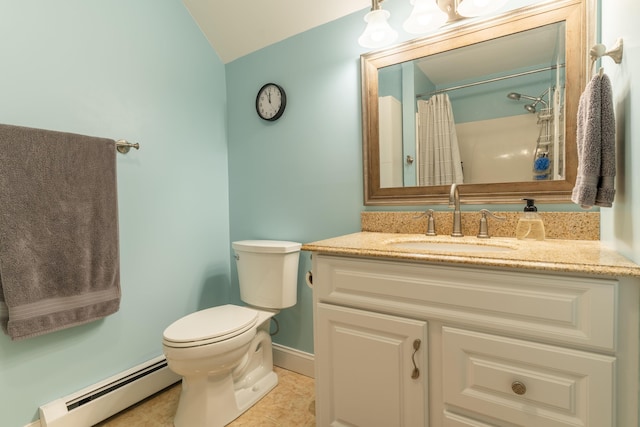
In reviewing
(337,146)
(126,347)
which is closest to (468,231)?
(337,146)

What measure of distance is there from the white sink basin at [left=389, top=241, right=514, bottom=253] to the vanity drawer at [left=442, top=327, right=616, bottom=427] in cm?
37

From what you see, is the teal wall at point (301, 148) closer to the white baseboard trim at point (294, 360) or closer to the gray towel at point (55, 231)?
the white baseboard trim at point (294, 360)

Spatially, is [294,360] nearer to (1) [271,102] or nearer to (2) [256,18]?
(1) [271,102]

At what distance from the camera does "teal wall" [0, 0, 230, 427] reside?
1.26 m

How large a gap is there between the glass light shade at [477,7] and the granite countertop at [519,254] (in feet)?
2.95

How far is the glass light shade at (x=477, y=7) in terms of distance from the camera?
3.89ft

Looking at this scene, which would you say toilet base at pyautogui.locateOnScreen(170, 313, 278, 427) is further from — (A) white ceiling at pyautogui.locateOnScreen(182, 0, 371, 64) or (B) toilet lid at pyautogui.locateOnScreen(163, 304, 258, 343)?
(A) white ceiling at pyautogui.locateOnScreen(182, 0, 371, 64)

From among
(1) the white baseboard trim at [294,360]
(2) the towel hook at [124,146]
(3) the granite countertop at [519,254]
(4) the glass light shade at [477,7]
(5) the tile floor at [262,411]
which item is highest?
(4) the glass light shade at [477,7]

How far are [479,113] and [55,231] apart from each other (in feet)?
6.05

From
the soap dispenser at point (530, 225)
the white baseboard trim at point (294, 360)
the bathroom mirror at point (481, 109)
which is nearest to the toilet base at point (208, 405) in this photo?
the white baseboard trim at point (294, 360)

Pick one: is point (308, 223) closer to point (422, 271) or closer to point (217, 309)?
point (217, 309)

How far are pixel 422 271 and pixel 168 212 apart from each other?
1447mm

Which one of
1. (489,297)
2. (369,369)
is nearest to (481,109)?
(489,297)

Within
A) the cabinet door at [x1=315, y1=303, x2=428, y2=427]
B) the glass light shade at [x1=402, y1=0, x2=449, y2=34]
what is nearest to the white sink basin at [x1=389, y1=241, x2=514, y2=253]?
the cabinet door at [x1=315, y1=303, x2=428, y2=427]
